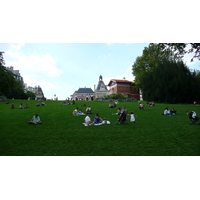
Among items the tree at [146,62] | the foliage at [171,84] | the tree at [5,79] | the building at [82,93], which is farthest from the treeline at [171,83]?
the building at [82,93]

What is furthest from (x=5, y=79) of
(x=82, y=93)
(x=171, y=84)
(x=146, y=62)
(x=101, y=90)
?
(x=82, y=93)

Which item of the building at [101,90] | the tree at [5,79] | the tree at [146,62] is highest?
the tree at [146,62]

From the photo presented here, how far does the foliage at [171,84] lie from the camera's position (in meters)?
39.9

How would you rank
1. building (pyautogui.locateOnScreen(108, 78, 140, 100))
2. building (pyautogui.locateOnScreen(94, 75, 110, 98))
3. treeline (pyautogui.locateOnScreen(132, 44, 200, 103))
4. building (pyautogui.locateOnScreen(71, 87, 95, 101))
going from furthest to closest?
building (pyautogui.locateOnScreen(71, 87, 95, 101))
building (pyautogui.locateOnScreen(94, 75, 110, 98))
building (pyautogui.locateOnScreen(108, 78, 140, 100))
treeline (pyautogui.locateOnScreen(132, 44, 200, 103))

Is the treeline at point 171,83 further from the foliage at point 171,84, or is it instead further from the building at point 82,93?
the building at point 82,93

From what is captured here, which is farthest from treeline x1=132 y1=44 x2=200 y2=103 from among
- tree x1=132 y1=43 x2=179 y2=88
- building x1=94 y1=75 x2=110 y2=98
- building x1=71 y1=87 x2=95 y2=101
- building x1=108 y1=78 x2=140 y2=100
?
building x1=71 y1=87 x2=95 y2=101

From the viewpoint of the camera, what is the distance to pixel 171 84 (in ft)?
133

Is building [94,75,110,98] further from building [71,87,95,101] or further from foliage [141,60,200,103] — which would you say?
foliage [141,60,200,103]

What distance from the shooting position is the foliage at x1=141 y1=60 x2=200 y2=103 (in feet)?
131

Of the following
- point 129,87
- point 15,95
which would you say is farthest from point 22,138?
point 129,87

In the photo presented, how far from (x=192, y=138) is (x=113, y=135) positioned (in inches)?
181

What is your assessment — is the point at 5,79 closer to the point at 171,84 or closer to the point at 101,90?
the point at 171,84

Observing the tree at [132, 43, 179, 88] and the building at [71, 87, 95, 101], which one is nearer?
the tree at [132, 43, 179, 88]

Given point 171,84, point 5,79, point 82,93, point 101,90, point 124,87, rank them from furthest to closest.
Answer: point 82,93 < point 101,90 < point 124,87 < point 171,84 < point 5,79
